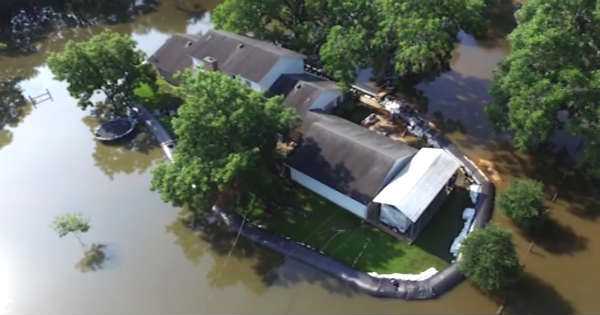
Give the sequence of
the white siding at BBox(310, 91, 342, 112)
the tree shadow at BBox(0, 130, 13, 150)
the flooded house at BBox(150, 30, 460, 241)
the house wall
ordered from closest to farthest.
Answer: the flooded house at BBox(150, 30, 460, 241) < the white siding at BBox(310, 91, 342, 112) < the house wall < the tree shadow at BBox(0, 130, 13, 150)

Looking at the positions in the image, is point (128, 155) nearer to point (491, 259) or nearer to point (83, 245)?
point (83, 245)

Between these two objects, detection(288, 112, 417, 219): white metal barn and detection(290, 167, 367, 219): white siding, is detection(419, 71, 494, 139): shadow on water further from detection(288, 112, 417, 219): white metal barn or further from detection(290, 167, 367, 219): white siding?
detection(290, 167, 367, 219): white siding

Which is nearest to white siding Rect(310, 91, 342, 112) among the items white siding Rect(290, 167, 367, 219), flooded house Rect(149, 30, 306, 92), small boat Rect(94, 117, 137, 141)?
flooded house Rect(149, 30, 306, 92)

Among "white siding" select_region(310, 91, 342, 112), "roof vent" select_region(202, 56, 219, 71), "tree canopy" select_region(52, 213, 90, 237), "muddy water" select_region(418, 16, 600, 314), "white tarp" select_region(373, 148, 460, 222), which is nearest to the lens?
"muddy water" select_region(418, 16, 600, 314)

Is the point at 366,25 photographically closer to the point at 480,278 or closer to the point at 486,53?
the point at 486,53

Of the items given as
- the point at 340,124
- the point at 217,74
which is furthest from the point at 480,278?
the point at 217,74

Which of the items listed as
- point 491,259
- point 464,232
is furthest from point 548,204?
point 491,259

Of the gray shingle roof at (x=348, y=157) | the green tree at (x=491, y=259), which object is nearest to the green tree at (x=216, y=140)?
the gray shingle roof at (x=348, y=157)
